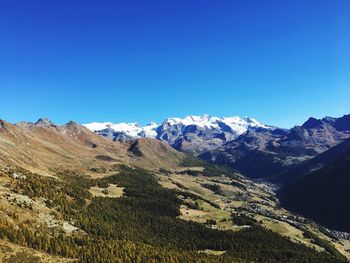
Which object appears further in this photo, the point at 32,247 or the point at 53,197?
the point at 53,197

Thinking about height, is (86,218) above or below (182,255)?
above

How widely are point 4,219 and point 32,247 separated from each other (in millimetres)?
16622

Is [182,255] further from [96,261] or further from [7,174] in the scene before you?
[7,174]

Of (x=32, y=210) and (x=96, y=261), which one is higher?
(x=32, y=210)

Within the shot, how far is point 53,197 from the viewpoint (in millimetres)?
192500

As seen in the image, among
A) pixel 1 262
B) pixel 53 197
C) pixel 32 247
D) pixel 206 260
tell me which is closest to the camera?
pixel 1 262

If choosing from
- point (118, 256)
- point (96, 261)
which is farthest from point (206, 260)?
point (96, 261)

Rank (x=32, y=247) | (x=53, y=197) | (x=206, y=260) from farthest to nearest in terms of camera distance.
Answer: (x=53, y=197) < (x=206, y=260) < (x=32, y=247)

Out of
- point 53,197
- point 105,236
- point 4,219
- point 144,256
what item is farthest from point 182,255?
point 4,219

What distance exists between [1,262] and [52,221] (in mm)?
54191

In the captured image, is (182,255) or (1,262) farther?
(182,255)

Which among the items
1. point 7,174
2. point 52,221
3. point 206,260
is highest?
point 7,174

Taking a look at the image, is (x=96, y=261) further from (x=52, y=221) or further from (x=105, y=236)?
(x=105, y=236)

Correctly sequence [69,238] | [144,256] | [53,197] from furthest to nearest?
[53,197] < [144,256] < [69,238]
